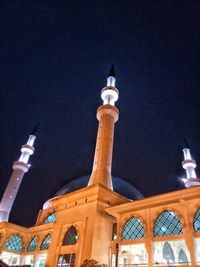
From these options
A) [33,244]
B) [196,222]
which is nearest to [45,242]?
[33,244]

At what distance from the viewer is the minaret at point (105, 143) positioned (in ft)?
68.8

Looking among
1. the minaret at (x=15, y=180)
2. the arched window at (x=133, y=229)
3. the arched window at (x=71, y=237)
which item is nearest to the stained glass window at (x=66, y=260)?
the arched window at (x=71, y=237)

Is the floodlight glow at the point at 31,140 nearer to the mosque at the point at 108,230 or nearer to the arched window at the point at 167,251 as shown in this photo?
the mosque at the point at 108,230

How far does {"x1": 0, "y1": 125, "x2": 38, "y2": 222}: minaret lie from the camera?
31469 millimetres

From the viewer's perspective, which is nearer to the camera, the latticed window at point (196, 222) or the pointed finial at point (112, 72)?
the latticed window at point (196, 222)

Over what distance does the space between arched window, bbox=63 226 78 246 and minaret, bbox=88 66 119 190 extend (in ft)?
13.6

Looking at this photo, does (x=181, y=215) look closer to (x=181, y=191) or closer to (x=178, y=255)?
(x=181, y=191)

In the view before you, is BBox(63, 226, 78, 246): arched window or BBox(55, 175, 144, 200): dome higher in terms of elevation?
BBox(55, 175, 144, 200): dome

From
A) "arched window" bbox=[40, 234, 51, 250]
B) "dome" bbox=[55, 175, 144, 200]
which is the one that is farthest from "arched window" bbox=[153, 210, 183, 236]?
"dome" bbox=[55, 175, 144, 200]

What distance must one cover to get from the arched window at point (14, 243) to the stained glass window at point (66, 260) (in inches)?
407

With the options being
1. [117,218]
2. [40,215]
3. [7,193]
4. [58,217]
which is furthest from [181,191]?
[7,193]

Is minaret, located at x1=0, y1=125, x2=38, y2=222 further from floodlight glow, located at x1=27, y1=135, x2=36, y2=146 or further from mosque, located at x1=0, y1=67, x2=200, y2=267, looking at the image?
mosque, located at x1=0, y1=67, x2=200, y2=267

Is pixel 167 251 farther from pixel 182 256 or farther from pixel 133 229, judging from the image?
pixel 133 229

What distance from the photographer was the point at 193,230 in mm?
12758
